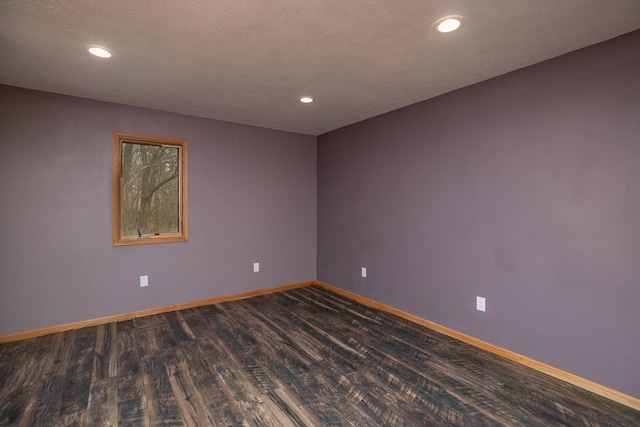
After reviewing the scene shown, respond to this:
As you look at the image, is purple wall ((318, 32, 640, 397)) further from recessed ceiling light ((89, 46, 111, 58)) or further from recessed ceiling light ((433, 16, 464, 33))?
recessed ceiling light ((89, 46, 111, 58))

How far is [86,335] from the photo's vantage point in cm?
296

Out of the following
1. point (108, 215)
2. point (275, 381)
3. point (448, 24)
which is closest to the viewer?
point (448, 24)

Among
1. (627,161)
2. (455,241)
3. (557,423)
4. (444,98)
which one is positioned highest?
(444,98)

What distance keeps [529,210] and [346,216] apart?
2217mm

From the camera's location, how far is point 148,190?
11.7 feet

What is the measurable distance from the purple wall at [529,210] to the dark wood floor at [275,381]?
13.4 inches

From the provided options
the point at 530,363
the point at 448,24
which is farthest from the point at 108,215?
the point at 530,363

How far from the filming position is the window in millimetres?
3357

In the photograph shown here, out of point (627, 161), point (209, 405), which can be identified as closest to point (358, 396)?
point (209, 405)

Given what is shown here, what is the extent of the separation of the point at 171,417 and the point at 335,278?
2.88 meters

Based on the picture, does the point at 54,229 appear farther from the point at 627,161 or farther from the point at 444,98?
the point at 627,161

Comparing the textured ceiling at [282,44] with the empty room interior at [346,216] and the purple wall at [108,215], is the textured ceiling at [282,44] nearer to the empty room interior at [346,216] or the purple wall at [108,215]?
the empty room interior at [346,216]

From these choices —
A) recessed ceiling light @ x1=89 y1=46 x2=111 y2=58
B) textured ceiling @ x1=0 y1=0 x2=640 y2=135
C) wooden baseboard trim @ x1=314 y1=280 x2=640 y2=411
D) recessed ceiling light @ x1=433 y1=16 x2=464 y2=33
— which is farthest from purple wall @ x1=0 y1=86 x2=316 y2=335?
recessed ceiling light @ x1=433 y1=16 x2=464 y2=33

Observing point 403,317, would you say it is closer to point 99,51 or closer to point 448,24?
point 448,24
